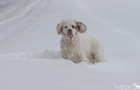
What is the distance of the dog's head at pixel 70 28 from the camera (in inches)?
179

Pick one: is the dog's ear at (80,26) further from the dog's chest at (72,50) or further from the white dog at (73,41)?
the dog's chest at (72,50)

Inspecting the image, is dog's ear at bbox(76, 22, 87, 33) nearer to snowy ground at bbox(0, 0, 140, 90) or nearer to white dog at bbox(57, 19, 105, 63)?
white dog at bbox(57, 19, 105, 63)

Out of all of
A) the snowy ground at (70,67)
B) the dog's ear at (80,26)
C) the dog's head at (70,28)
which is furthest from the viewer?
the dog's ear at (80,26)

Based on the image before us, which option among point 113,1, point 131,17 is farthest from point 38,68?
point 113,1

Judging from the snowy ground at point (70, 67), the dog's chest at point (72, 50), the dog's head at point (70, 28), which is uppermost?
the dog's head at point (70, 28)

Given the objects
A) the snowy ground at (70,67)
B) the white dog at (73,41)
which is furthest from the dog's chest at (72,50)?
the snowy ground at (70,67)

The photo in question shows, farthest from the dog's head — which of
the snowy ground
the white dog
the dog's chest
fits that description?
the snowy ground

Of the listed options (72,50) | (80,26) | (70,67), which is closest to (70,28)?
(80,26)

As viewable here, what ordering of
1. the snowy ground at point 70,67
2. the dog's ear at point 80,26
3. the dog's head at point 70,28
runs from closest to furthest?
the snowy ground at point 70,67
the dog's head at point 70,28
the dog's ear at point 80,26

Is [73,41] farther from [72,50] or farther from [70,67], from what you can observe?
[70,67]

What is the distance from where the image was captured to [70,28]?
456 centimetres

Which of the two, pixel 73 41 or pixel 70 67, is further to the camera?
pixel 73 41

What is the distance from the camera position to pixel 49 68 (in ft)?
11.6

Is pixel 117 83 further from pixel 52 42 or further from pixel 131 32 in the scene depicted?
pixel 131 32
